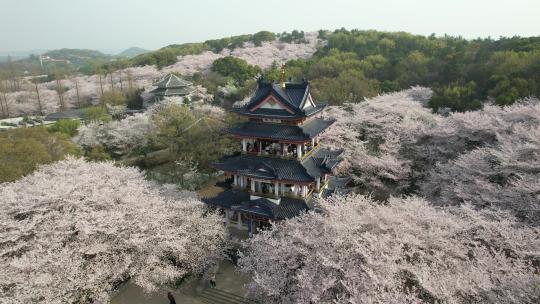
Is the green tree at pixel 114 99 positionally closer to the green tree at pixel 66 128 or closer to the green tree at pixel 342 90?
the green tree at pixel 66 128

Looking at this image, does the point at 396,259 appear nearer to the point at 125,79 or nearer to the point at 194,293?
the point at 194,293

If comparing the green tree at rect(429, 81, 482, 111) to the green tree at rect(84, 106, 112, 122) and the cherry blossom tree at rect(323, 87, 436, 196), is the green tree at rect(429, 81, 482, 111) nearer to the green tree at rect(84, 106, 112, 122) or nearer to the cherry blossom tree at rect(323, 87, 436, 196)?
the cherry blossom tree at rect(323, 87, 436, 196)

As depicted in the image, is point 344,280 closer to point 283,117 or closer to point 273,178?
point 273,178

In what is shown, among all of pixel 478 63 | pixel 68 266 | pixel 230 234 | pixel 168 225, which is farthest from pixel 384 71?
pixel 68 266

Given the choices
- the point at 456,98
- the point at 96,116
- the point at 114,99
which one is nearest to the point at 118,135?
the point at 96,116

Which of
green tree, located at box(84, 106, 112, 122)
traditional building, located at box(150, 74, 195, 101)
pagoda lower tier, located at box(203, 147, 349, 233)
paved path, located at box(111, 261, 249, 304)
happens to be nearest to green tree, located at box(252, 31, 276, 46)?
traditional building, located at box(150, 74, 195, 101)
